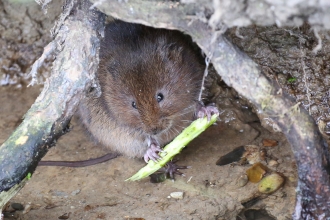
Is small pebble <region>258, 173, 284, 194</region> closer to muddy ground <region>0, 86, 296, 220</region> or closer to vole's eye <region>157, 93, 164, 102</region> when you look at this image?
muddy ground <region>0, 86, 296, 220</region>

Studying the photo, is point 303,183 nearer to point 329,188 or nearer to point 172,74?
point 329,188

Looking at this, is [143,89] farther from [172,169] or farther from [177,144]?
[172,169]

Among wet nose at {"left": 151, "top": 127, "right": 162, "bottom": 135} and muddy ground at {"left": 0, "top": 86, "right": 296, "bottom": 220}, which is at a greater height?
Answer: wet nose at {"left": 151, "top": 127, "right": 162, "bottom": 135}

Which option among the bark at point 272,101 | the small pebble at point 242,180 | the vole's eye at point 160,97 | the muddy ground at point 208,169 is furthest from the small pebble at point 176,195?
the bark at point 272,101

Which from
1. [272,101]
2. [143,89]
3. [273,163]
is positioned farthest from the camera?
[273,163]

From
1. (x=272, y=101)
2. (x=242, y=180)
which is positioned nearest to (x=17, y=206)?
(x=242, y=180)

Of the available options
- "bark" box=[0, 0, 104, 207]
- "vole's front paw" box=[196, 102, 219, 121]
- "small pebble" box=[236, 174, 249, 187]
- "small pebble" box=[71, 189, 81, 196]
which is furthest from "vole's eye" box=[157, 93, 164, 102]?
"small pebble" box=[71, 189, 81, 196]

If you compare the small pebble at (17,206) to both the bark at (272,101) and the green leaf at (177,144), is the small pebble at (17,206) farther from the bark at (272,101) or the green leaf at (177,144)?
the bark at (272,101)

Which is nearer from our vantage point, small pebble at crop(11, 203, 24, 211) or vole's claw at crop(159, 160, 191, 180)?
small pebble at crop(11, 203, 24, 211)
